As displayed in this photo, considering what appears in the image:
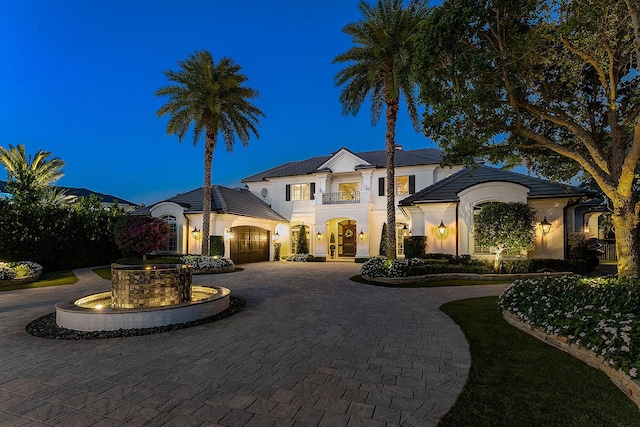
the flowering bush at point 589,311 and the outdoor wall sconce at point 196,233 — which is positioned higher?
the outdoor wall sconce at point 196,233

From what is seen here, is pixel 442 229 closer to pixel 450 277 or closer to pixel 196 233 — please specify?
pixel 450 277

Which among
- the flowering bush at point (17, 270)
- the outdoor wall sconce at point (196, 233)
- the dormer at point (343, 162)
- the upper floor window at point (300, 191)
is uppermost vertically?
the dormer at point (343, 162)

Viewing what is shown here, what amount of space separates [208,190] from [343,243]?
12.6 m

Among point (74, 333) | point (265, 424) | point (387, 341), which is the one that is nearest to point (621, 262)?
point (387, 341)

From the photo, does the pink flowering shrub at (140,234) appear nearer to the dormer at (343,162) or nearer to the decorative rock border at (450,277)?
the decorative rock border at (450,277)

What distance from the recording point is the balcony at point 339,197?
2483cm

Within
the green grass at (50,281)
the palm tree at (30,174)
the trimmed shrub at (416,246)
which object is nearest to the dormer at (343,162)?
the trimmed shrub at (416,246)

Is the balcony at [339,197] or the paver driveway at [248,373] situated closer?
the paver driveway at [248,373]

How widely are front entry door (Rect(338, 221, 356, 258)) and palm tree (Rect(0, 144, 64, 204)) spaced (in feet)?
75.7

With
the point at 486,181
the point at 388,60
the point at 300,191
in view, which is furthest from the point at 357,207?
the point at 388,60

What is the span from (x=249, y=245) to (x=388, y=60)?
615 inches

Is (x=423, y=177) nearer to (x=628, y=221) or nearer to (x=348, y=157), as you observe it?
(x=348, y=157)

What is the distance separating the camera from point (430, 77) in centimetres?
866

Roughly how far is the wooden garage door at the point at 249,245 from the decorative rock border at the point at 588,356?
18167mm
